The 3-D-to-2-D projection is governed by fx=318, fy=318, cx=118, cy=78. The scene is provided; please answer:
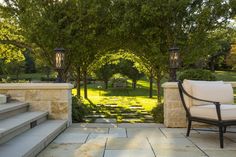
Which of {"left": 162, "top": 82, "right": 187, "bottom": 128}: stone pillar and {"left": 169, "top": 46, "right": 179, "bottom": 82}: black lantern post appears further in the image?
{"left": 169, "top": 46, "right": 179, "bottom": 82}: black lantern post

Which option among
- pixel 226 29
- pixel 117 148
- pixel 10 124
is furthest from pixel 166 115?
pixel 226 29

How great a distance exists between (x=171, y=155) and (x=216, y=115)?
3.74 ft

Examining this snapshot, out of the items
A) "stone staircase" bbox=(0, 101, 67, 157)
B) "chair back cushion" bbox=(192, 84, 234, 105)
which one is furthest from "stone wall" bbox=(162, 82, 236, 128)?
"stone staircase" bbox=(0, 101, 67, 157)

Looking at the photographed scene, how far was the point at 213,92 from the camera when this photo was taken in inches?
225

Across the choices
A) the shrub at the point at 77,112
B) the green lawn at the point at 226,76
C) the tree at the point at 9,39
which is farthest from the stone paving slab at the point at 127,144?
the green lawn at the point at 226,76

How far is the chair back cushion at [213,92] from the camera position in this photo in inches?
221

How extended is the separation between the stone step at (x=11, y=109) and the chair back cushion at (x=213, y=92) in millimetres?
3234

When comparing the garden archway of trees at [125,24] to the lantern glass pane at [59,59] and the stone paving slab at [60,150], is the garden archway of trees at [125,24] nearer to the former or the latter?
the lantern glass pane at [59,59]

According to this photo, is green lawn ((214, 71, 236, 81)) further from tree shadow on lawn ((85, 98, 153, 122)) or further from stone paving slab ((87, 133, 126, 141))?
stone paving slab ((87, 133, 126, 141))

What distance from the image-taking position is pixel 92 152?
4.50 meters

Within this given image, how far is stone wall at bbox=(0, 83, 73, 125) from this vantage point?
6.68 m

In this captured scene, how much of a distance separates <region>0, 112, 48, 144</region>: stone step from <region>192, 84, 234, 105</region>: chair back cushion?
2.87 m

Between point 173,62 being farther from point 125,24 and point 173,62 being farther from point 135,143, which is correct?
point 125,24

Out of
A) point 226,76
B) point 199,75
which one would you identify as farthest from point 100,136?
point 226,76
